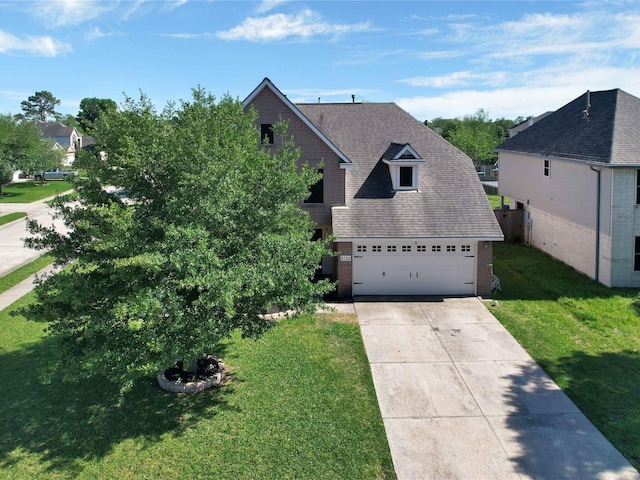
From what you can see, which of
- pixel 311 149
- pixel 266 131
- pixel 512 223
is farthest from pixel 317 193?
pixel 512 223

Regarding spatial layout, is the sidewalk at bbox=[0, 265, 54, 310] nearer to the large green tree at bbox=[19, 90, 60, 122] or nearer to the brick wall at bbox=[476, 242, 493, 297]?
the brick wall at bbox=[476, 242, 493, 297]

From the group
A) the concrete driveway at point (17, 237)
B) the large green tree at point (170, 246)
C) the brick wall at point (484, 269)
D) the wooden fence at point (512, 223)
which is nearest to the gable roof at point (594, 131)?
the wooden fence at point (512, 223)

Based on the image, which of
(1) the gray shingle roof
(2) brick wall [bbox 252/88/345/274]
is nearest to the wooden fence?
(1) the gray shingle roof

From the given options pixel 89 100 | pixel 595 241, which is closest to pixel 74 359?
pixel 595 241

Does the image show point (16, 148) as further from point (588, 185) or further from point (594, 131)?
point (588, 185)

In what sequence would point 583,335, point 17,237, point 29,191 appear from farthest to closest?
1. point 29,191
2. point 17,237
3. point 583,335

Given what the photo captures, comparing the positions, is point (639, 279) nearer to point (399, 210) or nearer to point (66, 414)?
point (399, 210)

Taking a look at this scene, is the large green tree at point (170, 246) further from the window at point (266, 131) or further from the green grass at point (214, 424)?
the window at point (266, 131)
